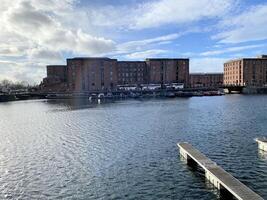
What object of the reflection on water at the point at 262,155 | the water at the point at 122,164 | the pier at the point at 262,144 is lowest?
the water at the point at 122,164

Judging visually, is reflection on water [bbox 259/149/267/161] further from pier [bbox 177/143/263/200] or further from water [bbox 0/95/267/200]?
pier [bbox 177/143/263/200]

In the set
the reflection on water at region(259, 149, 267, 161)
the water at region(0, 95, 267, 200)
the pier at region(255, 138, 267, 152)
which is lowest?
the water at region(0, 95, 267, 200)

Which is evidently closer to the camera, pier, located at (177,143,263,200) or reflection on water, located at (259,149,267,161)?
pier, located at (177,143,263,200)

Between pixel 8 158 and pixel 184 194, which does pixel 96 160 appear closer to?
pixel 8 158

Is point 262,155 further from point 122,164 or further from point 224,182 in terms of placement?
point 122,164

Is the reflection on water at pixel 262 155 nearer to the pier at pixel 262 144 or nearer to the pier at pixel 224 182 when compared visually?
the pier at pixel 262 144

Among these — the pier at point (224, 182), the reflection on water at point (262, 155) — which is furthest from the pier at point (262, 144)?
the pier at point (224, 182)

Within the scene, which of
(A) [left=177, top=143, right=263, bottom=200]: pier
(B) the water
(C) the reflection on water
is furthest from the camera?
(C) the reflection on water

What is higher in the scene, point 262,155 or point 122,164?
point 262,155

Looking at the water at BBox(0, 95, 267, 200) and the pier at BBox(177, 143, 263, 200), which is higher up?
the pier at BBox(177, 143, 263, 200)

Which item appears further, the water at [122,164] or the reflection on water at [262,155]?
the reflection on water at [262,155]

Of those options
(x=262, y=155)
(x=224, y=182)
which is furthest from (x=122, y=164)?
(x=262, y=155)

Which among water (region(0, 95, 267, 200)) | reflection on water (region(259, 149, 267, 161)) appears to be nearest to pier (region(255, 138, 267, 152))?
reflection on water (region(259, 149, 267, 161))

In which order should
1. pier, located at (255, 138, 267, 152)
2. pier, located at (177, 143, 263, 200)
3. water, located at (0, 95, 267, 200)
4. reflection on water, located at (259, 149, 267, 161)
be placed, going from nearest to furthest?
pier, located at (177, 143, 263, 200)
water, located at (0, 95, 267, 200)
reflection on water, located at (259, 149, 267, 161)
pier, located at (255, 138, 267, 152)
